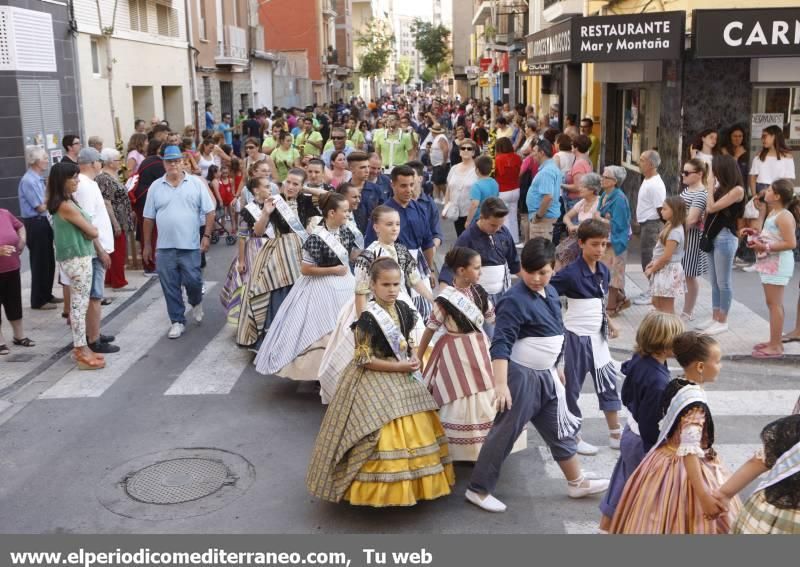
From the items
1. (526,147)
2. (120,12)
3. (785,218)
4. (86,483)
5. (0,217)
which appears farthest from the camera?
(120,12)

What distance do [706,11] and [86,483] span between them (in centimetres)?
919

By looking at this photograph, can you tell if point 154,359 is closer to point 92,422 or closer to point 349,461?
point 92,422

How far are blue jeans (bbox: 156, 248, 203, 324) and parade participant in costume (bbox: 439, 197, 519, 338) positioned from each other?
3615 millimetres

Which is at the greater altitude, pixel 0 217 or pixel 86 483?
pixel 0 217

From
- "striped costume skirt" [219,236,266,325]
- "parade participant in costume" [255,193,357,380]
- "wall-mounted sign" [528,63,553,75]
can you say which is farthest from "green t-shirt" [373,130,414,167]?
"parade participant in costume" [255,193,357,380]

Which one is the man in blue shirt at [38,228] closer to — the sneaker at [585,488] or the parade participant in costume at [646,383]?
the sneaker at [585,488]

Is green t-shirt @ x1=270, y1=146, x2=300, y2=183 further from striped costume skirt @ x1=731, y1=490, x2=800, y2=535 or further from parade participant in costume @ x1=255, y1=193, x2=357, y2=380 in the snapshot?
striped costume skirt @ x1=731, y1=490, x2=800, y2=535

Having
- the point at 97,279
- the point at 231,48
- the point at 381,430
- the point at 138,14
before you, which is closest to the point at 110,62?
the point at 138,14

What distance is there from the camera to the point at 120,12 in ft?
69.9

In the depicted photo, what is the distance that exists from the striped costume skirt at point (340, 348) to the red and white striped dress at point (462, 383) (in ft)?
2.59

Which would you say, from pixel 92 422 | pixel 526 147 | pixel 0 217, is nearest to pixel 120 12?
pixel 526 147

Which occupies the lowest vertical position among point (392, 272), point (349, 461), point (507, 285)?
point (349, 461)

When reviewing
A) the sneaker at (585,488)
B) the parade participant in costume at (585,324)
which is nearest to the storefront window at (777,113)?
the parade participant in costume at (585,324)

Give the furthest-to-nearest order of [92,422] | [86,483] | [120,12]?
[120,12] < [92,422] < [86,483]
